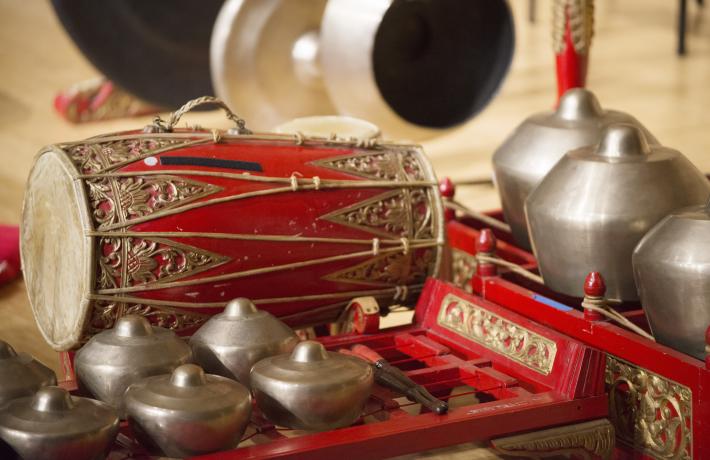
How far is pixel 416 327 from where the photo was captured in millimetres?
1802

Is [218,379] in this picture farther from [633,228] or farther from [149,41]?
[149,41]

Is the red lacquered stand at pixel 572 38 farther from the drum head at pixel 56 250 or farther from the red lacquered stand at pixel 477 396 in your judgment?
the drum head at pixel 56 250

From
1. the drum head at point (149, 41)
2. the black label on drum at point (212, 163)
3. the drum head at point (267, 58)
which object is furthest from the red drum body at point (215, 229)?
the drum head at point (149, 41)

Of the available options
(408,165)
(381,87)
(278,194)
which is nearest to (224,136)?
(278,194)

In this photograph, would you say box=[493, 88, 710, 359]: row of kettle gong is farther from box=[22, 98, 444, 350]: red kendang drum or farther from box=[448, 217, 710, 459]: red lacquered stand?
box=[22, 98, 444, 350]: red kendang drum

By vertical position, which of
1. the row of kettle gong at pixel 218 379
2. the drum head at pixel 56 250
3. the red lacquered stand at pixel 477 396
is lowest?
the red lacquered stand at pixel 477 396

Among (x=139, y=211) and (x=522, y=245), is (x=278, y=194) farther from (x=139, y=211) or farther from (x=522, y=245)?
(x=522, y=245)

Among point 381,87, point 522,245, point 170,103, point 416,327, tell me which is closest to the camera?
point 416,327

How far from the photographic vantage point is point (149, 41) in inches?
152

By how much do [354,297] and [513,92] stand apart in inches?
98.0

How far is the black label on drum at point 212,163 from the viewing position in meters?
1.73

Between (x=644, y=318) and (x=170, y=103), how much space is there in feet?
8.44

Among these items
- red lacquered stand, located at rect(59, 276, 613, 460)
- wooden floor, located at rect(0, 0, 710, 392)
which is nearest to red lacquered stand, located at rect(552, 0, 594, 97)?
wooden floor, located at rect(0, 0, 710, 392)

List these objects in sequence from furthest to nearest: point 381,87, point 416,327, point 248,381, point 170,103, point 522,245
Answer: point 170,103
point 381,87
point 522,245
point 416,327
point 248,381
